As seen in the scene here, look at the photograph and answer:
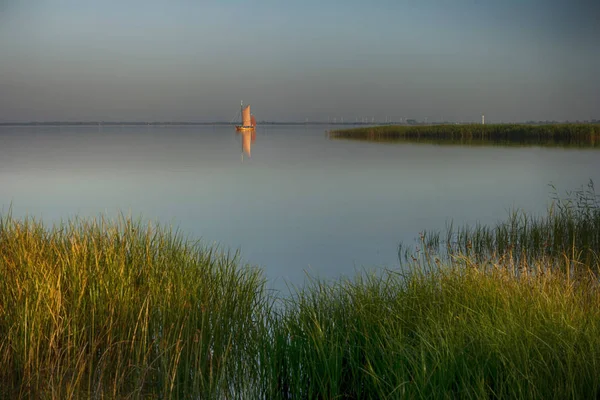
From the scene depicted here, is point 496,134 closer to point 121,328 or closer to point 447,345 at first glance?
point 121,328

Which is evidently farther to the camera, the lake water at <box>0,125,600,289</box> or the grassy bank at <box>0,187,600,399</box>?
the lake water at <box>0,125,600,289</box>

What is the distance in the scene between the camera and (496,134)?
51781mm

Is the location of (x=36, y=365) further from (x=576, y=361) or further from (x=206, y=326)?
(x=576, y=361)

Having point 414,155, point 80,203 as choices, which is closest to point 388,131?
point 414,155

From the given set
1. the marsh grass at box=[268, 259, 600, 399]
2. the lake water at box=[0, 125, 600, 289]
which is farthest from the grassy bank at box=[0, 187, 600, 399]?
the lake water at box=[0, 125, 600, 289]

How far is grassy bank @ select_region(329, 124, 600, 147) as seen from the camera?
43062 mm

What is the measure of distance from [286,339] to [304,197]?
44.5 feet

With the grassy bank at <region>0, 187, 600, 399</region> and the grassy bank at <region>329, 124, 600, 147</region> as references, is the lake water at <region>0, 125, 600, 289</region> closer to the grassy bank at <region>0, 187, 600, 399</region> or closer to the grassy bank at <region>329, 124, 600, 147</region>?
the grassy bank at <region>0, 187, 600, 399</region>

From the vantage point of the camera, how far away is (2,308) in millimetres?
4309

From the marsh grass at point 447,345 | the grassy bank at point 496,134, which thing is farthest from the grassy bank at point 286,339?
the grassy bank at point 496,134

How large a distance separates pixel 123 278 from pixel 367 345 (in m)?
1.98

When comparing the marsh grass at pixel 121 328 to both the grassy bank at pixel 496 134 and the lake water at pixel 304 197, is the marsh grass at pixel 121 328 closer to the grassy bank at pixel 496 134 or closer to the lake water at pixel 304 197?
the lake water at pixel 304 197

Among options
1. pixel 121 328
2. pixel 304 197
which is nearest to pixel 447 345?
pixel 121 328

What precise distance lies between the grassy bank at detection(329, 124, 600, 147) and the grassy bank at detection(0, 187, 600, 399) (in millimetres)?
38526
